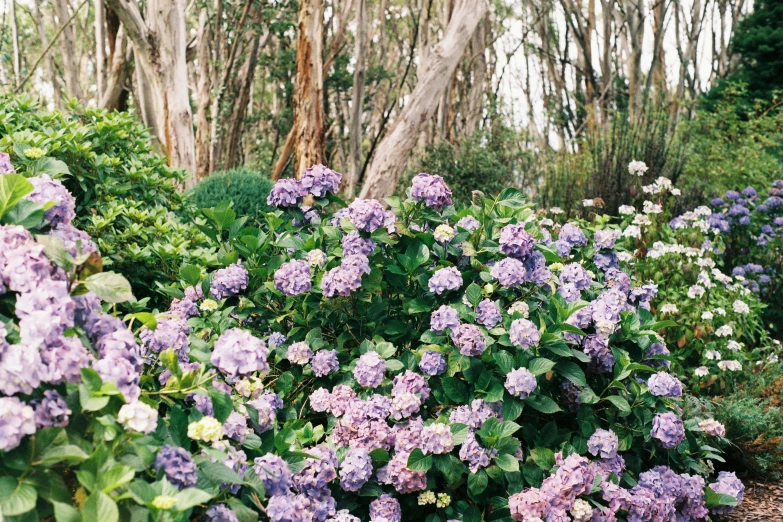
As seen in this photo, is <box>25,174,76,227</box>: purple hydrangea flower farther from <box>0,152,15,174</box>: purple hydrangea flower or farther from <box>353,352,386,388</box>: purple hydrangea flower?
<box>353,352,386,388</box>: purple hydrangea flower

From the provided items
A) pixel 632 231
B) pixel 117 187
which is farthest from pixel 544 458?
pixel 632 231

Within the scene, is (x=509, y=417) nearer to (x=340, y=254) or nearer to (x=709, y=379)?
(x=340, y=254)

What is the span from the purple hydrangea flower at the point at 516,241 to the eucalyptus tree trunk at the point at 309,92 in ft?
18.3

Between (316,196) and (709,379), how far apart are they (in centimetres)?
286

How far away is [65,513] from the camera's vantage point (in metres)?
1.21

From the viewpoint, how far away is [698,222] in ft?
17.4

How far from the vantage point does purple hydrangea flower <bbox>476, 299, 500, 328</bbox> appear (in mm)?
2477

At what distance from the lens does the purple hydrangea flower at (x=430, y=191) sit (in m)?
2.68

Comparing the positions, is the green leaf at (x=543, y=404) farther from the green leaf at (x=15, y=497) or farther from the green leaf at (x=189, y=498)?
the green leaf at (x=15, y=497)

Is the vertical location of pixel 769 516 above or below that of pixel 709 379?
below

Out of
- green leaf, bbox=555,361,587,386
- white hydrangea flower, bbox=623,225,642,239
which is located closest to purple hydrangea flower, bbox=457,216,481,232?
green leaf, bbox=555,361,587,386

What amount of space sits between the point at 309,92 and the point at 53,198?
6.56 metres

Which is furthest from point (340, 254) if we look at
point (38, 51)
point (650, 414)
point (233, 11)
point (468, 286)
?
point (38, 51)

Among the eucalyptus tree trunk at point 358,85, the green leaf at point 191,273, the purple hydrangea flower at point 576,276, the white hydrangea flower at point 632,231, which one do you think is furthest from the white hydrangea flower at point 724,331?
the eucalyptus tree trunk at point 358,85
